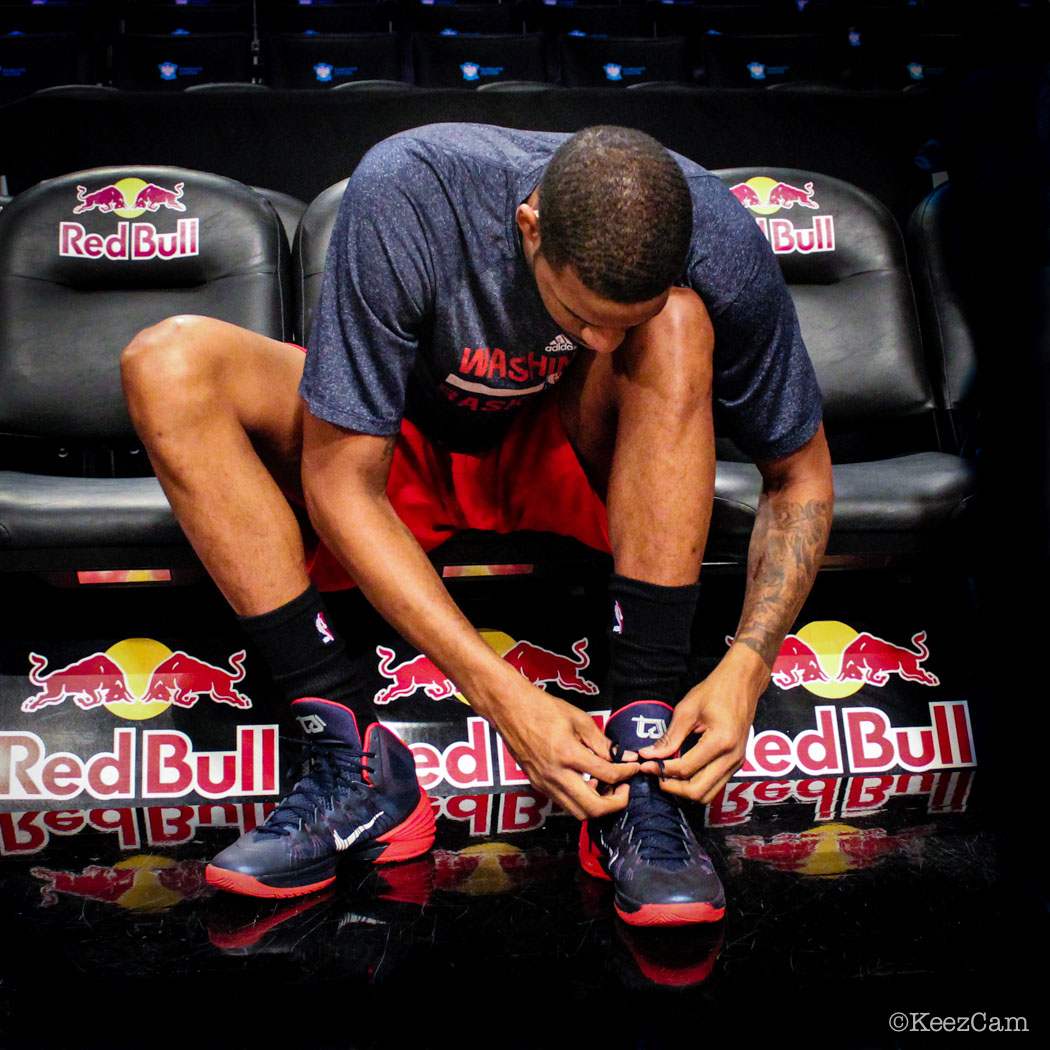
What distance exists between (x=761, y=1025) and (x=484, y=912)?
0.91ft

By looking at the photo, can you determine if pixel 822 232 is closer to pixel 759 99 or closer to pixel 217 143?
pixel 759 99

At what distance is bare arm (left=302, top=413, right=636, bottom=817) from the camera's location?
0.89 metres

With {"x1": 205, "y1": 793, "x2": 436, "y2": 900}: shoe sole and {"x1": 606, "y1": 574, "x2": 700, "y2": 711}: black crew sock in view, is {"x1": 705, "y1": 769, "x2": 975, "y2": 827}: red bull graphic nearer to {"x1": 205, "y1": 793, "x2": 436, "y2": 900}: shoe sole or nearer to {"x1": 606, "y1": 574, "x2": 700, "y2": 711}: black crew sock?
{"x1": 606, "y1": 574, "x2": 700, "y2": 711}: black crew sock

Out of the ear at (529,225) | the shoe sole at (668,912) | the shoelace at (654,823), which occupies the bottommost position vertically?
the shoe sole at (668,912)

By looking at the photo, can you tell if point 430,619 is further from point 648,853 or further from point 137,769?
point 137,769

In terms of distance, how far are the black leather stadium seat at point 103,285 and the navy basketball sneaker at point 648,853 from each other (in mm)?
988

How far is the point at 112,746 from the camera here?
4.00 feet

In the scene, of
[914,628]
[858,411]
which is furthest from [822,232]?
[914,628]

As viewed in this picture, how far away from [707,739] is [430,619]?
28 cm

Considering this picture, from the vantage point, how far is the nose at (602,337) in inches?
35.2

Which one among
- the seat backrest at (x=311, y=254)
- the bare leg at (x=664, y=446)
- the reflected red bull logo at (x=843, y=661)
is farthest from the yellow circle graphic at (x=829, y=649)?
the seat backrest at (x=311, y=254)

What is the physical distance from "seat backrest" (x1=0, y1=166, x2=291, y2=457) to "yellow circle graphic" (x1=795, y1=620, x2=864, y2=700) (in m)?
0.96

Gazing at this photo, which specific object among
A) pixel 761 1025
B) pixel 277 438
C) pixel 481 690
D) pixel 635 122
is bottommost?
pixel 761 1025

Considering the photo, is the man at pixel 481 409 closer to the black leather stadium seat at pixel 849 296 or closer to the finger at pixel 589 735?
the finger at pixel 589 735
